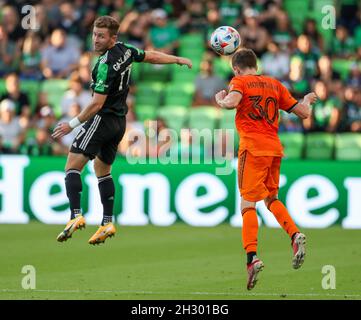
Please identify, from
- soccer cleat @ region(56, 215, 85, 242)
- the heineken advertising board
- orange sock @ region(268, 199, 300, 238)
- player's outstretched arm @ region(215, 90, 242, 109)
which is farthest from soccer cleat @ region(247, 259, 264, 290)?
the heineken advertising board

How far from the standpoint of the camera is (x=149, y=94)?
64.5 feet

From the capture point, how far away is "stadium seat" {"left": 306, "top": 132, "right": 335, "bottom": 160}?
17.7 meters

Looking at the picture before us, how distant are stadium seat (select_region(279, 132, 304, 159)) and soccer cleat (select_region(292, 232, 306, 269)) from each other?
25.0 feet

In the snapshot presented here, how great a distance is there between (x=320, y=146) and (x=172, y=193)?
2.72 metres

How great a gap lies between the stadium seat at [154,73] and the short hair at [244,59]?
9.88 m

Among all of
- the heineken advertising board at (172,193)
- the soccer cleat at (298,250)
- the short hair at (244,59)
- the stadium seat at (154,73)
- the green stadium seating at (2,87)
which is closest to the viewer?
the soccer cleat at (298,250)

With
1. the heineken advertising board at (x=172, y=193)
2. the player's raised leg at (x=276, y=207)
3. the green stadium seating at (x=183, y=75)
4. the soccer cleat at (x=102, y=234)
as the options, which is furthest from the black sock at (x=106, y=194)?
the green stadium seating at (x=183, y=75)

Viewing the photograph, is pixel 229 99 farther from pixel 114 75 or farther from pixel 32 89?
pixel 32 89

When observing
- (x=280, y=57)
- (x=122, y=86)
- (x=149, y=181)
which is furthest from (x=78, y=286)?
(x=280, y=57)

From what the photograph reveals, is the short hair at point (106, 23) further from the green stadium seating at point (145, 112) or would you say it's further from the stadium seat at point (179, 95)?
the stadium seat at point (179, 95)

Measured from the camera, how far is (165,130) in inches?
688

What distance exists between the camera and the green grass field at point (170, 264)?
1047 centimetres

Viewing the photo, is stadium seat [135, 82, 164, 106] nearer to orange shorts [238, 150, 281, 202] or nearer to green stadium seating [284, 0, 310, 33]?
green stadium seating [284, 0, 310, 33]
